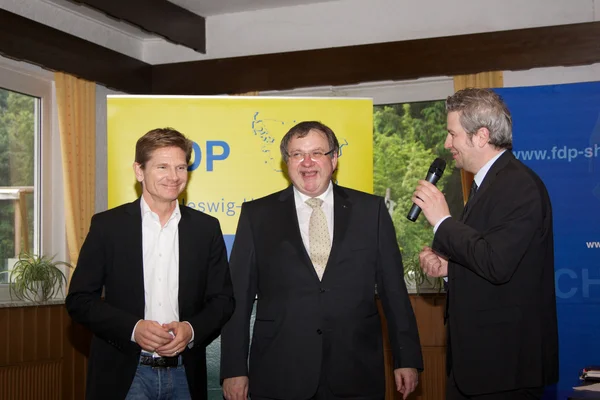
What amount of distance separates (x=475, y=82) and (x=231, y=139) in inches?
104

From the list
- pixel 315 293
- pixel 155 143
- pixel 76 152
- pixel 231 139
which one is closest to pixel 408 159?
pixel 231 139

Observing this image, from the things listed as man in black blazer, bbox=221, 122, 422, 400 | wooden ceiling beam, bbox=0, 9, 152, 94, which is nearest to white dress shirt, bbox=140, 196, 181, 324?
man in black blazer, bbox=221, 122, 422, 400

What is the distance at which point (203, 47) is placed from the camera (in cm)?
743

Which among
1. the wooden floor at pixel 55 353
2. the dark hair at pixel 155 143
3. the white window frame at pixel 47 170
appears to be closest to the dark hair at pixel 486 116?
the dark hair at pixel 155 143

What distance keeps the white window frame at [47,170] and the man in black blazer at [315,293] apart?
3.68 metres

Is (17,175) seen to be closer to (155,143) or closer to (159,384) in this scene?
(155,143)

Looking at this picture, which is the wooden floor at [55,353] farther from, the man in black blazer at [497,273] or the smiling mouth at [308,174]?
the man in black blazer at [497,273]

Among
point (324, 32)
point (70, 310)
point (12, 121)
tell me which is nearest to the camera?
point (70, 310)

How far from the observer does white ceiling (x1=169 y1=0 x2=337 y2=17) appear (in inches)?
275

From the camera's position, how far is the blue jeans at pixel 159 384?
292 centimetres

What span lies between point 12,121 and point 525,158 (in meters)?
3.91

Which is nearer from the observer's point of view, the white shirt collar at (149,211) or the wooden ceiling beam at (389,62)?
the white shirt collar at (149,211)

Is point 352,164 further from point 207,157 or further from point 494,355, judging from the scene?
point 494,355

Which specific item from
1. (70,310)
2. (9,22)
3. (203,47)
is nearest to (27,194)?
(9,22)
